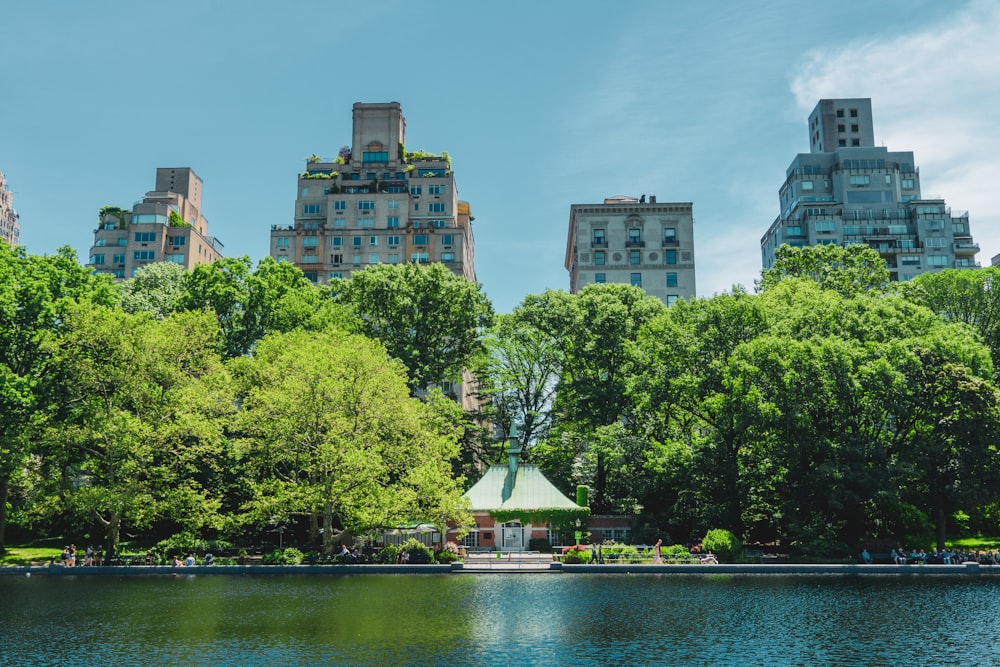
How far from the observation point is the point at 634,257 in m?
128

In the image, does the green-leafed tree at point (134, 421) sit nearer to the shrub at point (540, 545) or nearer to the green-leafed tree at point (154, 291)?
the green-leafed tree at point (154, 291)

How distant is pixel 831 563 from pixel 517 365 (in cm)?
3640

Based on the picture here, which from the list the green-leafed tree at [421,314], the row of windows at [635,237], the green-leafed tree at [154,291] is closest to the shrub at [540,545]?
the green-leafed tree at [421,314]

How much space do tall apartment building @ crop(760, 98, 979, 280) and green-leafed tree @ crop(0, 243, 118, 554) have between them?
115 m

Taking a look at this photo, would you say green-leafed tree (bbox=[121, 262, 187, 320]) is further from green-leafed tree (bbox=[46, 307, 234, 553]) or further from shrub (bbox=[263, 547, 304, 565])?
shrub (bbox=[263, 547, 304, 565])

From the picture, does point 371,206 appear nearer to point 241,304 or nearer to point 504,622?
point 241,304

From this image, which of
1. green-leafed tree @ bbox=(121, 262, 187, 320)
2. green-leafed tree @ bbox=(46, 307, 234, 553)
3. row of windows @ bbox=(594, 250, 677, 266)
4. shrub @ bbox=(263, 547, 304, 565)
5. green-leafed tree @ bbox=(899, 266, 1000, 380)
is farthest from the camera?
row of windows @ bbox=(594, 250, 677, 266)

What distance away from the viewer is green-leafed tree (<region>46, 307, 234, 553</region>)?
56344mm

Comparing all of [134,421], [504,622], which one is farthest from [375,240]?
[504,622]

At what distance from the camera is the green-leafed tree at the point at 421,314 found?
8275 cm

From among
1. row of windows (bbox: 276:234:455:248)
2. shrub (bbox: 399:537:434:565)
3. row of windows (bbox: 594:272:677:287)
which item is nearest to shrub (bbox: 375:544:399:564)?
shrub (bbox: 399:537:434:565)

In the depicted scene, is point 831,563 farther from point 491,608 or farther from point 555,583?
point 491,608

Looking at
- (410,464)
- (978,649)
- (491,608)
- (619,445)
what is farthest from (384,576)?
(978,649)

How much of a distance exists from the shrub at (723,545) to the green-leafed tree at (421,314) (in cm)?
3345
